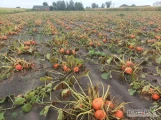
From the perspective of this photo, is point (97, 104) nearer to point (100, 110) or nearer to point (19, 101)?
point (100, 110)

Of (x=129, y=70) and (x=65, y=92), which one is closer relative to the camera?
(x=65, y=92)

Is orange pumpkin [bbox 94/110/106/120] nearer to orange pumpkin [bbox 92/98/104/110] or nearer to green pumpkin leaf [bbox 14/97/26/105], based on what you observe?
orange pumpkin [bbox 92/98/104/110]

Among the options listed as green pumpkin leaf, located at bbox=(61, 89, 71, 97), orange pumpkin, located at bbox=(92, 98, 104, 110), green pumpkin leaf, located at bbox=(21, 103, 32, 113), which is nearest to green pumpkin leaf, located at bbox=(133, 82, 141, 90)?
orange pumpkin, located at bbox=(92, 98, 104, 110)

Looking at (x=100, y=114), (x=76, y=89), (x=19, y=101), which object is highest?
(x=100, y=114)

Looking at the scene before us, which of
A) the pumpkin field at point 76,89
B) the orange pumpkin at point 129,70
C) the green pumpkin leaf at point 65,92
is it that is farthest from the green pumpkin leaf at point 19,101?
the orange pumpkin at point 129,70

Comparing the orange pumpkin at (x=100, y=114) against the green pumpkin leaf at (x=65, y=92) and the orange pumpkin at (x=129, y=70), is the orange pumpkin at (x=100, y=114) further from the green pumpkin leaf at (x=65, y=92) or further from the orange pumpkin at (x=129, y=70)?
the orange pumpkin at (x=129, y=70)

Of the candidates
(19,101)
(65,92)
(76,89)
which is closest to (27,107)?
(19,101)

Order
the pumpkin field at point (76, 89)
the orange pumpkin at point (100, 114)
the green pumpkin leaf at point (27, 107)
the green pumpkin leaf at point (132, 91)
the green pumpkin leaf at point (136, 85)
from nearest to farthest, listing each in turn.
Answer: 1. the orange pumpkin at point (100, 114)
2. the pumpkin field at point (76, 89)
3. the green pumpkin leaf at point (27, 107)
4. the green pumpkin leaf at point (132, 91)
5. the green pumpkin leaf at point (136, 85)

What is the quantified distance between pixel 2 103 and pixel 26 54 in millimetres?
2390

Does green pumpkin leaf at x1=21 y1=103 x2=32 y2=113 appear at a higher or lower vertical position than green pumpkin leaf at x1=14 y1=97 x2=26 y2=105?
lower

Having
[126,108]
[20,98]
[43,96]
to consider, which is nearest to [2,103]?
[20,98]

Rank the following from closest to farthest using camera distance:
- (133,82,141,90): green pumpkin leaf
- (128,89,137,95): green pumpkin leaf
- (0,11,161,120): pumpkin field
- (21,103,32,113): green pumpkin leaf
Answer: (0,11,161,120): pumpkin field, (21,103,32,113): green pumpkin leaf, (128,89,137,95): green pumpkin leaf, (133,82,141,90): green pumpkin leaf

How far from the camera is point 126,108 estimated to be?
2.55 meters

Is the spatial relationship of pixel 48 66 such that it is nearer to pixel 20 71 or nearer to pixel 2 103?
pixel 20 71
